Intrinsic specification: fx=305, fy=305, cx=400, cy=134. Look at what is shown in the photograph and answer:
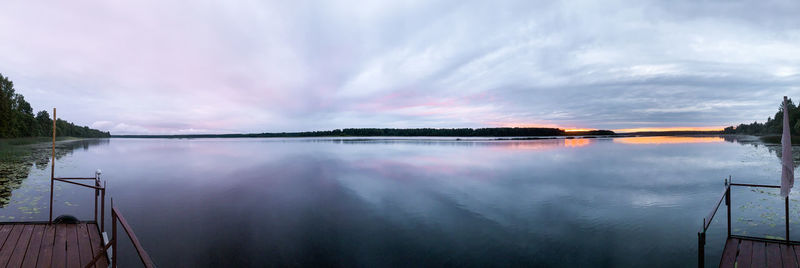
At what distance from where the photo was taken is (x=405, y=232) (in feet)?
37.0

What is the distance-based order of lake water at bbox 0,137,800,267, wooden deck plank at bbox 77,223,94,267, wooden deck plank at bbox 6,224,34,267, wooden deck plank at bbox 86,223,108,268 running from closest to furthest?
wooden deck plank at bbox 6,224,34,267 < wooden deck plank at bbox 86,223,108,268 < wooden deck plank at bbox 77,223,94,267 < lake water at bbox 0,137,800,267

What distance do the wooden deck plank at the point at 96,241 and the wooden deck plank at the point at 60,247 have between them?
0.50 meters

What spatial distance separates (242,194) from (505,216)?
14781 millimetres

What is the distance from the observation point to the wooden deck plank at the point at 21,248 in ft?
23.0

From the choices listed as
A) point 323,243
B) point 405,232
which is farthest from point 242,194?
point 405,232

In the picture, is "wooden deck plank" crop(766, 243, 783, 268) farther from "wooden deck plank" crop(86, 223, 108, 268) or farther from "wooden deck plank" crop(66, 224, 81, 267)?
"wooden deck plank" crop(66, 224, 81, 267)

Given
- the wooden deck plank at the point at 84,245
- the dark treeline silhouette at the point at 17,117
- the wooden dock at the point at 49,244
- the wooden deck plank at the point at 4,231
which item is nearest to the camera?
the wooden dock at the point at 49,244

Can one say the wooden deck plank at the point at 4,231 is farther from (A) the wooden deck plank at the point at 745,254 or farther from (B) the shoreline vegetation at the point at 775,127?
(B) the shoreline vegetation at the point at 775,127

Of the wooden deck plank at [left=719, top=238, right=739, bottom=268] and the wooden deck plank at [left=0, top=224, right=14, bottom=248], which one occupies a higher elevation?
the wooden deck plank at [left=0, top=224, right=14, bottom=248]

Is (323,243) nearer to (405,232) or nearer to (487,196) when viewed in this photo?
(405,232)

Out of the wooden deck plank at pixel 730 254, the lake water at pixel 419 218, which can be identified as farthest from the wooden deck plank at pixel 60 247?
the wooden deck plank at pixel 730 254

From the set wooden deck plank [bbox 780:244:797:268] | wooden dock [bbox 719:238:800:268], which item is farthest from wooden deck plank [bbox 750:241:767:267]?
wooden deck plank [bbox 780:244:797:268]

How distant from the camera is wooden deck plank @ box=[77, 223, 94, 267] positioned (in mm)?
7332

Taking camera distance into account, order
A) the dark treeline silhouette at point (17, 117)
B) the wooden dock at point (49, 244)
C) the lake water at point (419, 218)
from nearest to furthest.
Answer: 1. the wooden dock at point (49, 244)
2. the lake water at point (419, 218)
3. the dark treeline silhouette at point (17, 117)
